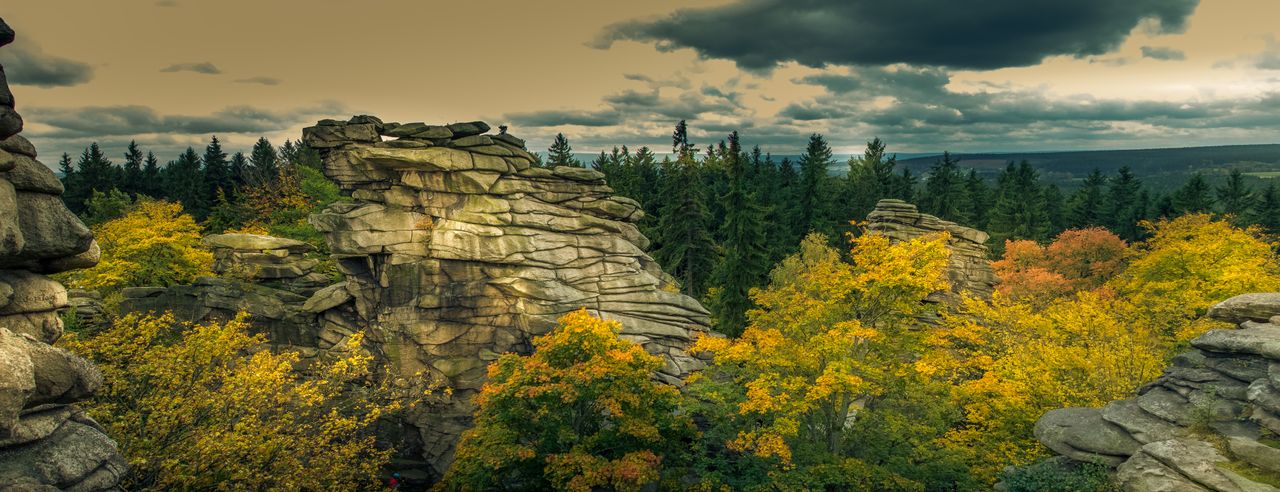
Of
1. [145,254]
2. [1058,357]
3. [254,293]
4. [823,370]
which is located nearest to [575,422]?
[823,370]

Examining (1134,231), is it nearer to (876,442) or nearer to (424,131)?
(876,442)

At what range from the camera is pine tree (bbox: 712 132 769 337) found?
40.2 metres

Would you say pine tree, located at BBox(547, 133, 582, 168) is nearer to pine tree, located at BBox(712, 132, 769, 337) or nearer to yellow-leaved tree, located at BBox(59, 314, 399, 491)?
pine tree, located at BBox(712, 132, 769, 337)

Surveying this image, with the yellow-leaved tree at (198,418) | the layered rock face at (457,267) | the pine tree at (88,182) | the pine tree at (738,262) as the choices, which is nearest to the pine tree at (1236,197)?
the pine tree at (738,262)

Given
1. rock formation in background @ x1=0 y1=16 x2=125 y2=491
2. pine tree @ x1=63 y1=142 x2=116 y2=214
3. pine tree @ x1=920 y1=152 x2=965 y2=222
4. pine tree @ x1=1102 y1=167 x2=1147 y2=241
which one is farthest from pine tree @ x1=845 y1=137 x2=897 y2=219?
pine tree @ x1=63 y1=142 x2=116 y2=214

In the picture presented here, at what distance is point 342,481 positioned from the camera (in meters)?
19.4

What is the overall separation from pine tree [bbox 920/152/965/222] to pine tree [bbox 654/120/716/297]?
77.8 feet

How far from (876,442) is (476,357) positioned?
68.6ft

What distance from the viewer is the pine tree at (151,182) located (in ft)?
222

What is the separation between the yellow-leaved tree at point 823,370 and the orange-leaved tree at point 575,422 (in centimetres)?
234

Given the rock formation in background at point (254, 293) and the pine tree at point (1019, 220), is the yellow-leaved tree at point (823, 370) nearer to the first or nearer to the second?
the rock formation in background at point (254, 293)

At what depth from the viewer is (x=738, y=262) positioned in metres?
40.4

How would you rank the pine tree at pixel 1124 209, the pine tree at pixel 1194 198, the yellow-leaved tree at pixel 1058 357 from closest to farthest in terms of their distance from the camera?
the yellow-leaved tree at pixel 1058 357 < the pine tree at pixel 1194 198 < the pine tree at pixel 1124 209

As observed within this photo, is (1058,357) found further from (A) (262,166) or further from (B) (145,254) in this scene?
(A) (262,166)
